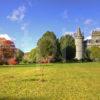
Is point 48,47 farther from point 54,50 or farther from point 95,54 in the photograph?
point 95,54

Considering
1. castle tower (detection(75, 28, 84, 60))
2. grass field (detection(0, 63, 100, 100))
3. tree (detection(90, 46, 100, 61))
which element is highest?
castle tower (detection(75, 28, 84, 60))

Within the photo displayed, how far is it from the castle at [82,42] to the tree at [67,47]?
93.0 ft

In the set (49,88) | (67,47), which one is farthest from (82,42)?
(49,88)

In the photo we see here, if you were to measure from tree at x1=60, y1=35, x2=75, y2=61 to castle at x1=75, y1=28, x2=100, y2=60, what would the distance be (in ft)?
93.0

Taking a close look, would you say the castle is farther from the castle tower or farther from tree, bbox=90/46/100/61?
tree, bbox=90/46/100/61

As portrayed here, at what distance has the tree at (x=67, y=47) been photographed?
136 m

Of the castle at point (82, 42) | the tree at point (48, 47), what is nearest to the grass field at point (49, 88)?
the tree at point (48, 47)

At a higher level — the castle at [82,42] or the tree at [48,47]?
the castle at [82,42]

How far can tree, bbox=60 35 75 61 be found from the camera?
136 meters

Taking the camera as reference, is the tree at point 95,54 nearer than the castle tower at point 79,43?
Yes

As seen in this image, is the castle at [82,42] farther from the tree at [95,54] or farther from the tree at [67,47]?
the tree at [67,47]

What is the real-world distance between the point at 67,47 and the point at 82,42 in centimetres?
4883

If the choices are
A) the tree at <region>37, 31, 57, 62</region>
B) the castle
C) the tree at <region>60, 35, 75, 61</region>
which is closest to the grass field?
the tree at <region>37, 31, 57, 62</region>

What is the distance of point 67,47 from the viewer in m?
138
